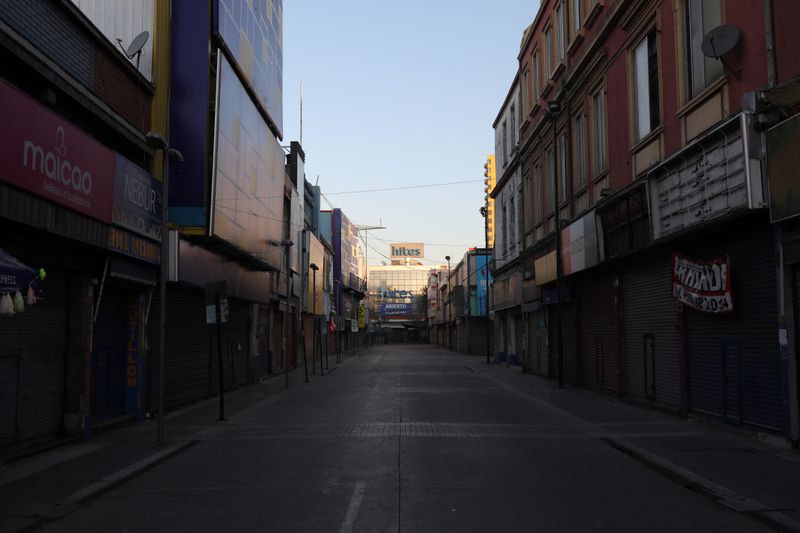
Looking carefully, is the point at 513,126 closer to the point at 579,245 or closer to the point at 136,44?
the point at 579,245

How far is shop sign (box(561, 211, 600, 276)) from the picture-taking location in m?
20.8

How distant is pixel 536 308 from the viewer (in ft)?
99.8

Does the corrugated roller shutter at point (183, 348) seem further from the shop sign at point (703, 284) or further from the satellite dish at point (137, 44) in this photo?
the shop sign at point (703, 284)

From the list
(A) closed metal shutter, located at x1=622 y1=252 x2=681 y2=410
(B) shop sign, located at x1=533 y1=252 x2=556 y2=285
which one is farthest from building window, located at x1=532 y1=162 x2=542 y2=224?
(A) closed metal shutter, located at x1=622 y1=252 x2=681 y2=410

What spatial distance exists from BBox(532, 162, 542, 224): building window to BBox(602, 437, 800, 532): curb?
20.4m

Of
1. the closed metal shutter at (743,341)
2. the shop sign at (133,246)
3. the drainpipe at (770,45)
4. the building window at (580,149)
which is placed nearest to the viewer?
the drainpipe at (770,45)

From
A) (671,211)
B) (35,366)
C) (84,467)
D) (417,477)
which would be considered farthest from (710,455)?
(35,366)

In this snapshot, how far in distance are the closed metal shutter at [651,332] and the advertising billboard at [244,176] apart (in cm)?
1152

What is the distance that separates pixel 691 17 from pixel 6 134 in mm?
13167

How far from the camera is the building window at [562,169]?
26250 millimetres

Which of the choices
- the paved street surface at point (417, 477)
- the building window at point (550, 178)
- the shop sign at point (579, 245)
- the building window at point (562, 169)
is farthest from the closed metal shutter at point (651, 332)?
the building window at point (550, 178)

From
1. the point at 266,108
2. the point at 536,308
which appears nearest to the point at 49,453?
the point at 266,108

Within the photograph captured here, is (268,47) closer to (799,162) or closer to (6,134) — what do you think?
(6,134)

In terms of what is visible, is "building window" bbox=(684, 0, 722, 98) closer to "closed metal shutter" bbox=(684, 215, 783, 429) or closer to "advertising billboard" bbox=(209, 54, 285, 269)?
"closed metal shutter" bbox=(684, 215, 783, 429)
